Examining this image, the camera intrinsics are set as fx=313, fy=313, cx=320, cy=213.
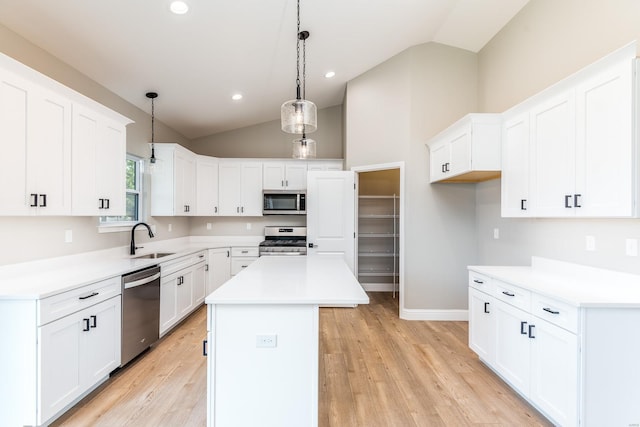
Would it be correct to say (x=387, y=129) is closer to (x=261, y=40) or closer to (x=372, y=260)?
(x=261, y=40)

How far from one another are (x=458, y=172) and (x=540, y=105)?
995 millimetres

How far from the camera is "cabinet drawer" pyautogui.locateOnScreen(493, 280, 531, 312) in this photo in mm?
2209

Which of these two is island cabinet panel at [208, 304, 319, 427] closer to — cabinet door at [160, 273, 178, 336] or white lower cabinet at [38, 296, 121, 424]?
white lower cabinet at [38, 296, 121, 424]

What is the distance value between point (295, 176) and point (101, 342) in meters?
3.65

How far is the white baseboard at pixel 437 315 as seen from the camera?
4105 millimetres

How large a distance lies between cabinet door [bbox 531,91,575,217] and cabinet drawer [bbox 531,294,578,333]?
0.67m

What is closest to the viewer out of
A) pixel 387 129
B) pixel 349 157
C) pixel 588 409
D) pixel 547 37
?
pixel 588 409

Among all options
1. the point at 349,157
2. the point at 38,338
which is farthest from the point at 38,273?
the point at 349,157

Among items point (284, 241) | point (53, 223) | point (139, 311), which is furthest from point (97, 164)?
point (284, 241)

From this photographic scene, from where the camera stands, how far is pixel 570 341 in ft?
5.97

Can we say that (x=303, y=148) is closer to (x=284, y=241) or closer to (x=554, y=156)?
(x=554, y=156)

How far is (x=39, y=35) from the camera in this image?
2426mm

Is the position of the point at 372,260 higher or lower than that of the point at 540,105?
lower

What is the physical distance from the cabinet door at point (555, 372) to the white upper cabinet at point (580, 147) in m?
0.82
